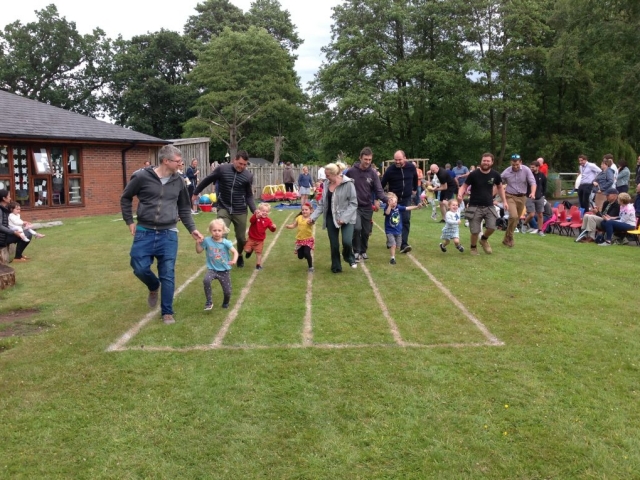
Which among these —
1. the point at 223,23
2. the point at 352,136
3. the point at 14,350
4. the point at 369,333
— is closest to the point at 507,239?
the point at 369,333

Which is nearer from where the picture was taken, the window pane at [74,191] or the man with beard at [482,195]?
the man with beard at [482,195]

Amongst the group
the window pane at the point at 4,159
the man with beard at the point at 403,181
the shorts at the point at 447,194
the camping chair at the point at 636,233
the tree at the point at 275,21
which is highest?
the tree at the point at 275,21

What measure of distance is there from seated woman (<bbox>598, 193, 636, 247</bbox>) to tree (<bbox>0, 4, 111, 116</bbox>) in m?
54.4

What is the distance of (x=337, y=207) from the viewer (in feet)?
29.1

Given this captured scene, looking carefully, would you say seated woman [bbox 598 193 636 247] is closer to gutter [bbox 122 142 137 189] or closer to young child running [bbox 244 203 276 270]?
young child running [bbox 244 203 276 270]

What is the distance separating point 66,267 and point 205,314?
4.68m

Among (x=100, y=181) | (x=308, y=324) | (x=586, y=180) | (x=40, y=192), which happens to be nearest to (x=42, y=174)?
(x=40, y=192)

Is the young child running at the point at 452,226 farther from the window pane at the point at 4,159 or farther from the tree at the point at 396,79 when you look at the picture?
the tree at the point at 396,79

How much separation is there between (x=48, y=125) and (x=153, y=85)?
33.8 metres

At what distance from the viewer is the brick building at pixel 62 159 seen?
18516 millimetres

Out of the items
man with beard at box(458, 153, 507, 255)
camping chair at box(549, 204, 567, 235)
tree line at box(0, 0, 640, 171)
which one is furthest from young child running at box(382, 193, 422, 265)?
Answer: tree line at box(0, 0, 640, 171)

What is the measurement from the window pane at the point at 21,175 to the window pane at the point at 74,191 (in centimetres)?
172

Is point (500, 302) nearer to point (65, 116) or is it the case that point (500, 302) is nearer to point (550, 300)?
point (550, 300)

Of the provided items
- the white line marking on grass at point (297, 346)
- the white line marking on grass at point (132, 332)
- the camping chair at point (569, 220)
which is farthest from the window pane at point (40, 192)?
the camping chair at point (569, 220)
